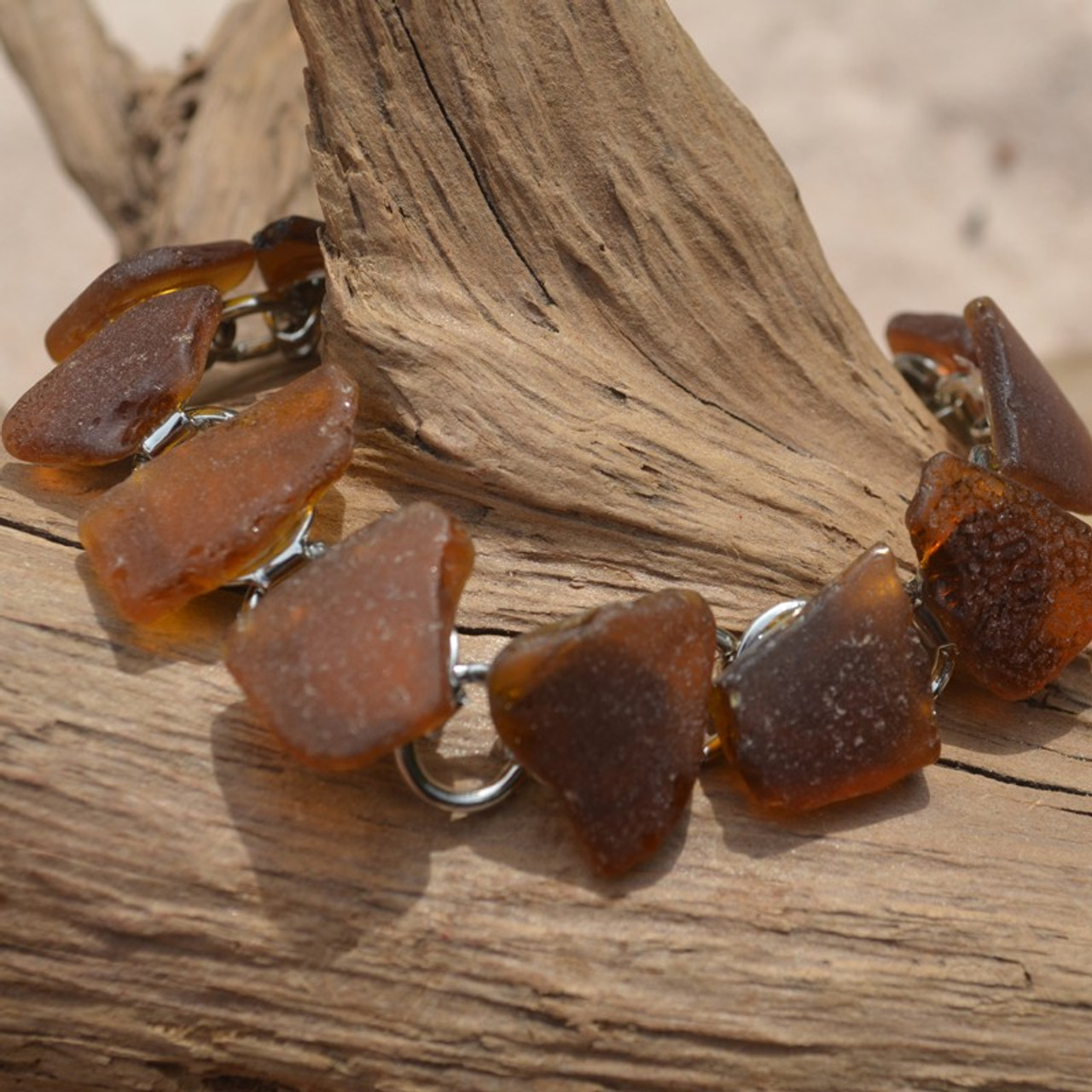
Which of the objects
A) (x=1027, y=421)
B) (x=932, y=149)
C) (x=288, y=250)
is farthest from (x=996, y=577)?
(x=932, y=149)

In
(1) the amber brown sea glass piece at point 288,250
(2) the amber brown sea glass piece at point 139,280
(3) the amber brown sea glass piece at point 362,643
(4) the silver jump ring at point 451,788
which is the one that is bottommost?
(4) the silver jump ring at point 451,788

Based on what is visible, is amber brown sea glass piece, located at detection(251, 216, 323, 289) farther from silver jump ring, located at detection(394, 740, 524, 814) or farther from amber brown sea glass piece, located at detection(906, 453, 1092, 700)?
amber brown sea glass piece, located at detection(906, 453, 1092, 700)

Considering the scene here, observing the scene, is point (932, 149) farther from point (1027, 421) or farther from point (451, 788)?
point (451, 788)

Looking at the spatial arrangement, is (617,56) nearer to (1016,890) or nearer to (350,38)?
(350,38)

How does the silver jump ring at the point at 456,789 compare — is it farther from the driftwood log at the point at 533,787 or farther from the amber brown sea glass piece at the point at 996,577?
the amber brown sea glass piece at the point at 996,577

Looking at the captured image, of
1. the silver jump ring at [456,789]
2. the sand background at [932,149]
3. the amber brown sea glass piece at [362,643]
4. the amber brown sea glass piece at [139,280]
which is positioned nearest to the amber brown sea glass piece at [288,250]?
the amber brown sea glass piece at [139,280]

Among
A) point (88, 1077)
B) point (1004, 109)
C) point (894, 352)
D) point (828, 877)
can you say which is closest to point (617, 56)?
point (894, 352)
